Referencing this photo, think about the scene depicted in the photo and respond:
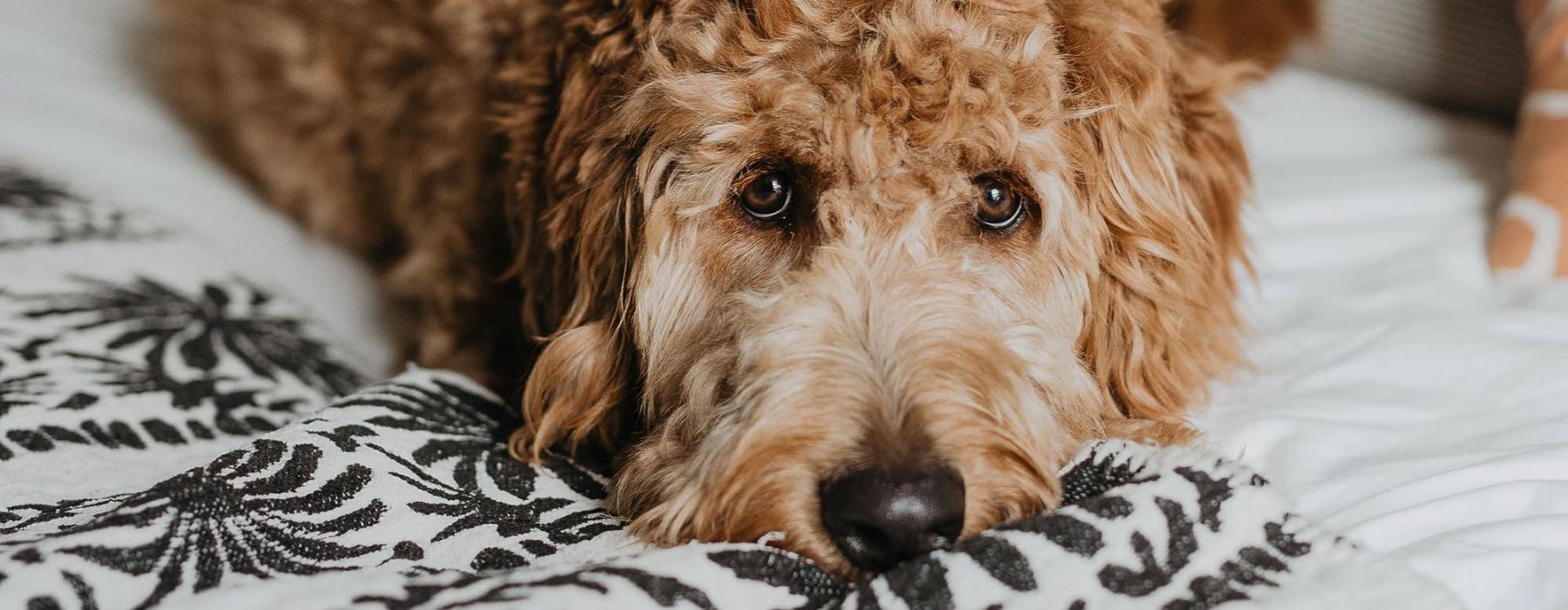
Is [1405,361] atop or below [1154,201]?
below

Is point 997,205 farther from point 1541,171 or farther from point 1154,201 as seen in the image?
point 1541,171

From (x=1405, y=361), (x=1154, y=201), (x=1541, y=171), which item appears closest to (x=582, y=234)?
(x=1154, y=201)


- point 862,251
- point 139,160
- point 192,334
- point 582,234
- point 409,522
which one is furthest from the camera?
point 139,160

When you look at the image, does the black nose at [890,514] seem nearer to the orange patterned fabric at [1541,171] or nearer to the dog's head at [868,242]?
the dog's head at [868,242]

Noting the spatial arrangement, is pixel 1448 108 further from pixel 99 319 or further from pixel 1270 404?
pixel 99 319

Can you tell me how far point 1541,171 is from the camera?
198 centimetres

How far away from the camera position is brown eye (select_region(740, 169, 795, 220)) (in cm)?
155

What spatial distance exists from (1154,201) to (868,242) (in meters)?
0.40

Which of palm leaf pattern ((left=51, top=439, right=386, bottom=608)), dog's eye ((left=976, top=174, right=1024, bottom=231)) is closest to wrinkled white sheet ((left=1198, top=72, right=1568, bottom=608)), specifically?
dog's eye ((left=976, top=174, right=1024, bottom=231))

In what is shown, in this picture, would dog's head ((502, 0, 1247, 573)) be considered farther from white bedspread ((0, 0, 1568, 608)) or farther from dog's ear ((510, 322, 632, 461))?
white bedspread ((0, 0, 1568, 608))

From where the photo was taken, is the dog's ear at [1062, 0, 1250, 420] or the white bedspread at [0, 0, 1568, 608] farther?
the dog's ear at [1062, 0, 1250, 420]

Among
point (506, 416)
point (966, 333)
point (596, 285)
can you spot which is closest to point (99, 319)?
point (506, 416)

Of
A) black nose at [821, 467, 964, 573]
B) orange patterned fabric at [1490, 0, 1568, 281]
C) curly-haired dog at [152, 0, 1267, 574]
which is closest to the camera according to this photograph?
black nose at [821, 467, 964, 573]

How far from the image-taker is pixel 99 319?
186 cm
